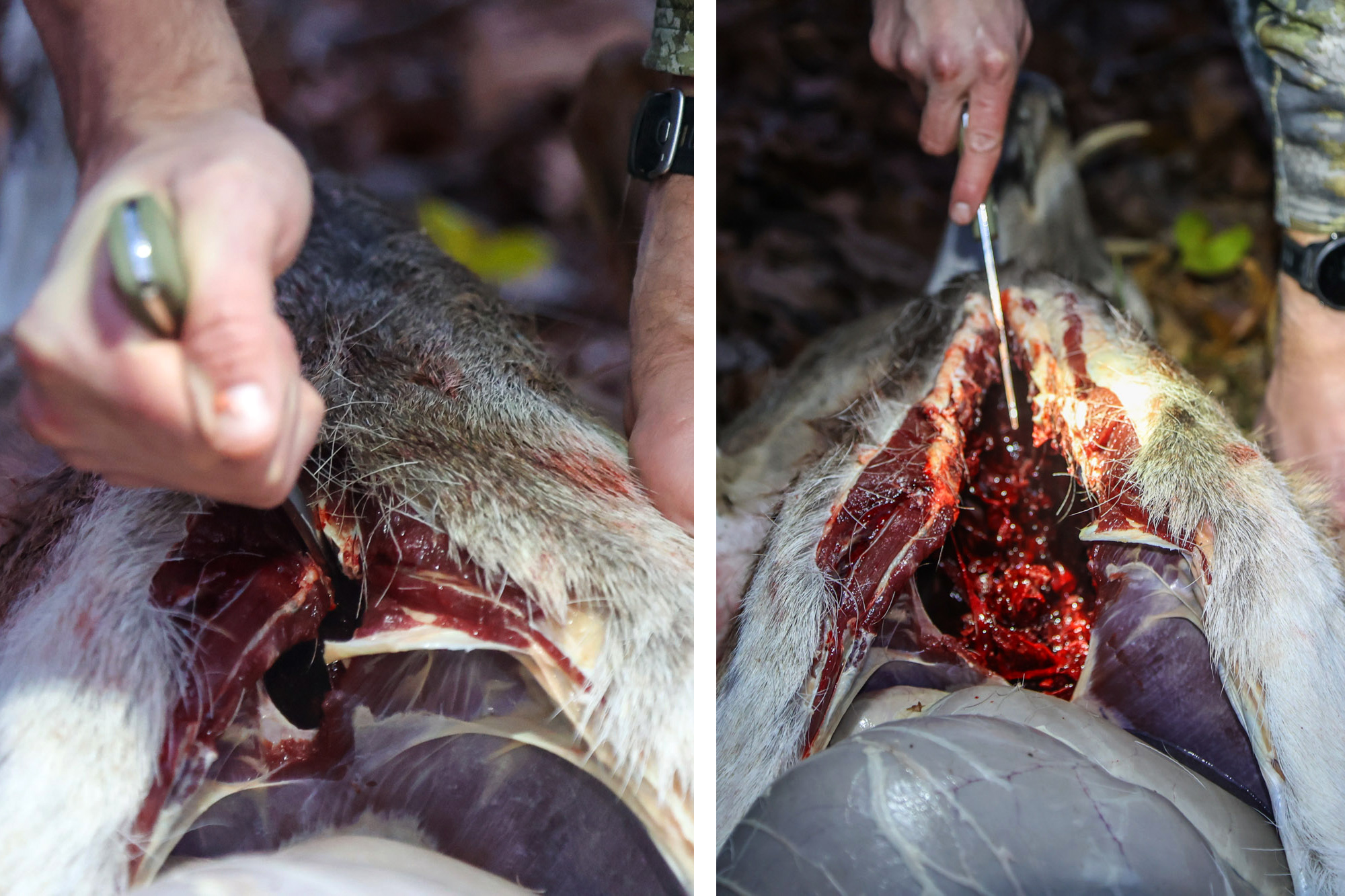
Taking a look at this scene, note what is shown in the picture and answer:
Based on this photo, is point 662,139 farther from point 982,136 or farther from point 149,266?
point 149,266

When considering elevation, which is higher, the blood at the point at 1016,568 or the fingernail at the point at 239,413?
the fingernail at the point at 239,413

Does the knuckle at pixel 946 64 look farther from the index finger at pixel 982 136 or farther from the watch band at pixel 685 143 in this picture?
the watch band at pixel 685 143

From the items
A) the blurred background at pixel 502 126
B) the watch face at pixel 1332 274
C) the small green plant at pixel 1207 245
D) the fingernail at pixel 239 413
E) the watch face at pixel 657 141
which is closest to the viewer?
the fingernail at pixel 239 413

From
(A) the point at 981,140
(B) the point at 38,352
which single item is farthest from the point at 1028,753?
(B) the point at 38,352

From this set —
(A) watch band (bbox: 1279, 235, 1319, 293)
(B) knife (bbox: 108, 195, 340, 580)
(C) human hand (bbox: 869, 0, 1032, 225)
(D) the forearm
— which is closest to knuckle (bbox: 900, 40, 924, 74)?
(C) human hand (bbox: 869, 0, 1032, 225)

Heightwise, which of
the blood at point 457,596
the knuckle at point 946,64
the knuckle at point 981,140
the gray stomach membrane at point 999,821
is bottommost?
the gray stomach membrane at point 999,821

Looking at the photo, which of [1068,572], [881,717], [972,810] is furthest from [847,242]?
[972,810]

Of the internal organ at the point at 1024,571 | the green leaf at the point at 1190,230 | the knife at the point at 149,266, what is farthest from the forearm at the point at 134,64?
the green leaf at the point at 1190,230
